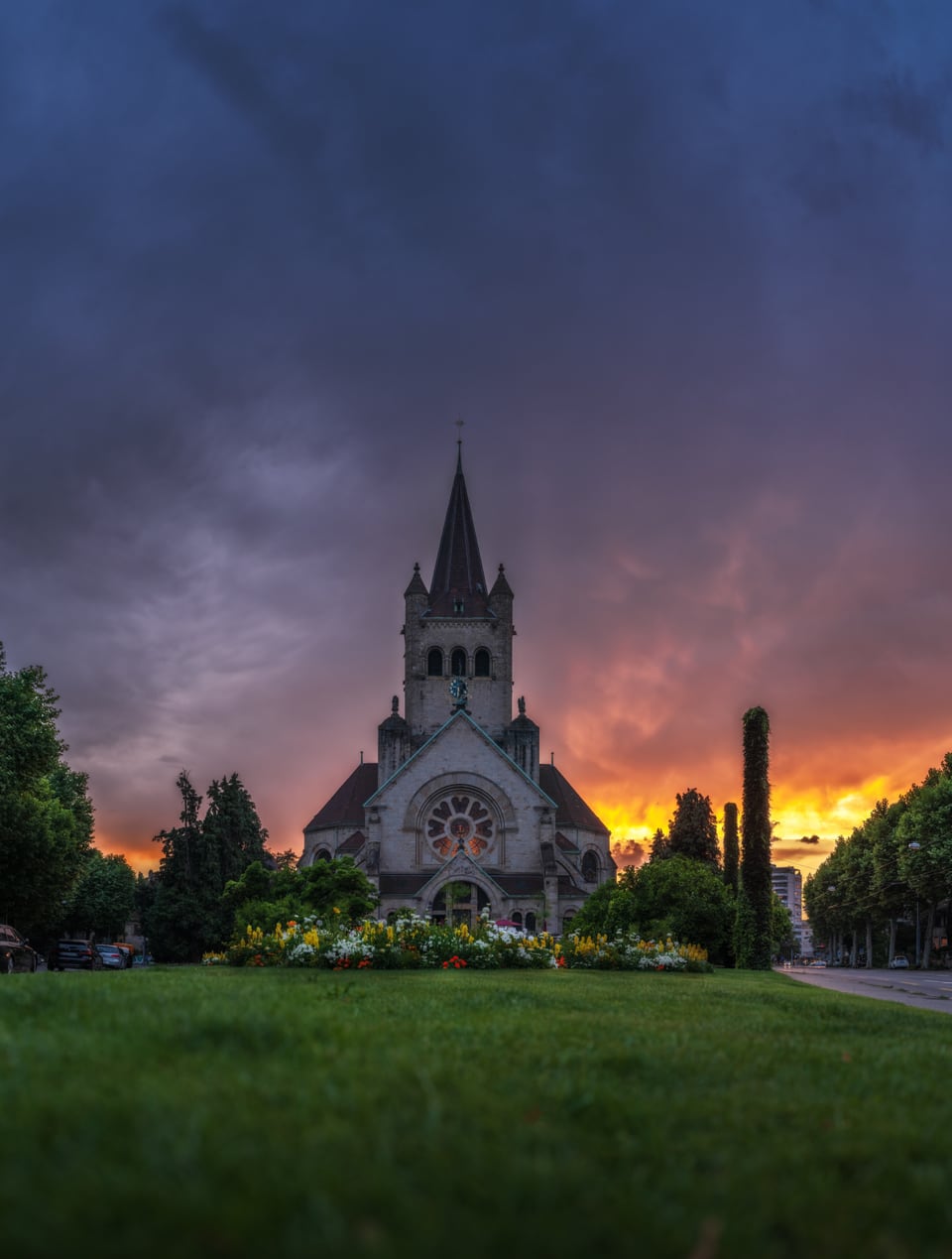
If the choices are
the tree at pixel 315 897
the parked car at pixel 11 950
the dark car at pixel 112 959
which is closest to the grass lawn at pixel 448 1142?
the parked car at pixel 11 950

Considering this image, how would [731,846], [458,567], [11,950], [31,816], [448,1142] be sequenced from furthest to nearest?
[458,567] < [731,846] < [31,816] < [11,950] < [448,1142]

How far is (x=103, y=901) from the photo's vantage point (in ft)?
271

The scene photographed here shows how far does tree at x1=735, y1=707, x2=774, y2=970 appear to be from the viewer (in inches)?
1652

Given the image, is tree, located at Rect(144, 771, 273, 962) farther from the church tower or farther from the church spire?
the church spire

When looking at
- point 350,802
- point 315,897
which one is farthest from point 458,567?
point 315,897

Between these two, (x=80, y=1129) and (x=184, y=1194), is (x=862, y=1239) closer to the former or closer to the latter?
(x=184, y=1194)

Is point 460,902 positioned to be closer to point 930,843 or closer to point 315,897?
point 315,897

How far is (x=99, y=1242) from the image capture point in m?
3.06

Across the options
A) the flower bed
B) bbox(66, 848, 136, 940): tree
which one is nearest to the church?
bbox(66, 848, 136, 940): tree

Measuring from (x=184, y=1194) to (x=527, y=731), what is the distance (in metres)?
72.1

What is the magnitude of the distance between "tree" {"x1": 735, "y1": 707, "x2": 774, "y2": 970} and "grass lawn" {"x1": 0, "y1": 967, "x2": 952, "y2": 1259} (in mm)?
35453

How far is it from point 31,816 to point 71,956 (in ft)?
17.0

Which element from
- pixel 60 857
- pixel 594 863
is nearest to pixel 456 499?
pixel 594 863

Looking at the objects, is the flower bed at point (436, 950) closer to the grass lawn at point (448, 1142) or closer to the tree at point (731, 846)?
the grass lawn at point (448, 1142)
